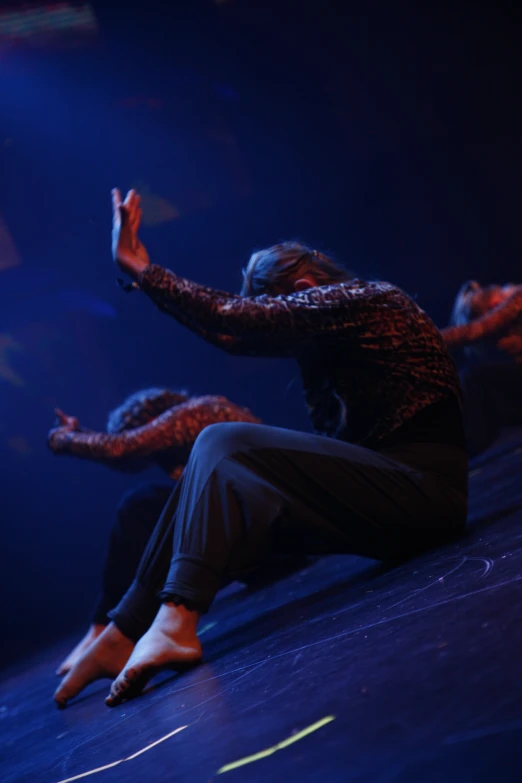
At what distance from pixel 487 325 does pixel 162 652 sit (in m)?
3.32

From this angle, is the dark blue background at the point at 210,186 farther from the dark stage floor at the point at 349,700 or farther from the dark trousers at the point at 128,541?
the dark stage floor at the point at 349,700

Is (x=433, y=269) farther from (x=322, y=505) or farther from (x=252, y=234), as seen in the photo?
(x=322, y=505)

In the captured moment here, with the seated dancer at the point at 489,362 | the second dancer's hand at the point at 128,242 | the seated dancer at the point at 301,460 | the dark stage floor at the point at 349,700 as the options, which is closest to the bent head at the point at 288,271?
the seated dancer at the point at 301,460

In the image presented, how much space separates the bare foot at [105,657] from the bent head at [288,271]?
0.89 metres

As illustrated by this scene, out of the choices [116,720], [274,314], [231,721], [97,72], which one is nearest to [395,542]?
[274,314]

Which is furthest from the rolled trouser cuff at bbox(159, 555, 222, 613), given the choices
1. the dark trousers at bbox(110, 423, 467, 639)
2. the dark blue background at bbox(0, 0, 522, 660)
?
the dark blue background at bbox(0, 0, 522, 660)

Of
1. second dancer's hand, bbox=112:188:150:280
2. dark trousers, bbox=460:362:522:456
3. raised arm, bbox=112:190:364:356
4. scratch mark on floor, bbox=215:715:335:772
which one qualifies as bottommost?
dark trousers, bbox=460:362:522:456

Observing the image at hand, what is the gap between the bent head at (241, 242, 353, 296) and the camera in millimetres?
1797

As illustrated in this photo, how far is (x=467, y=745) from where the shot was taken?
513 millimetres

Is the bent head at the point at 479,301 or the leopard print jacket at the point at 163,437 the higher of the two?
the leopard print jacket at the point at 163,437

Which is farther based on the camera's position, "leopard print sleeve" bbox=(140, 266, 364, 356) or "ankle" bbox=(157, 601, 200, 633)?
"leopard print sleeve" bbox=(140, 266, 364, 356)

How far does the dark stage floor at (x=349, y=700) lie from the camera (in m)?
0.55

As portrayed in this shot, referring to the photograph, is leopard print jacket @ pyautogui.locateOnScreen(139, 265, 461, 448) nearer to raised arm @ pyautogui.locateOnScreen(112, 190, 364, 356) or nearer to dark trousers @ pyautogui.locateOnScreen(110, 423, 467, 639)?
raised arm @ pyautogui.locateOnScreen(112, 190, 364, 356)

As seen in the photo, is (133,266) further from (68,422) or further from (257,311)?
(68,422)
